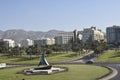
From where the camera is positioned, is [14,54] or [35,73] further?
[14,54]

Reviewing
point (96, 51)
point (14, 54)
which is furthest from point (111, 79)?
point (14, 54)

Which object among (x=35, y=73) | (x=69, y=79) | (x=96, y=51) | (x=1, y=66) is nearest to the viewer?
(x=69, y=79)

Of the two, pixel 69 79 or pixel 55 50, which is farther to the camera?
pixel 55 50

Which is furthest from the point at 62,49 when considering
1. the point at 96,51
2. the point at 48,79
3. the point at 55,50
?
the point at 48,79

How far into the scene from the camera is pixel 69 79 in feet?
188

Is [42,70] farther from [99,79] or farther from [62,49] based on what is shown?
[62,49]

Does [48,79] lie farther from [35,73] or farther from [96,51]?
[96,51]

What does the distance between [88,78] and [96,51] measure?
8837cm

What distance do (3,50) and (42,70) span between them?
130m

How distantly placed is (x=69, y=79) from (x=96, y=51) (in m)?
90.2

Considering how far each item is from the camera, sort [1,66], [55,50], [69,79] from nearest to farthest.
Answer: [69,79], [1,66], [55,50]

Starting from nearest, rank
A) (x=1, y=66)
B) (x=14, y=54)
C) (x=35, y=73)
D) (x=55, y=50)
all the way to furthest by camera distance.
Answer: (x=35, y=73) → (x=1, y=66) → (x=14, y=54) → (x=55, y=50)

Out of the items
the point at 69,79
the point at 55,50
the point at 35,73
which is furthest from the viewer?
the point at 55,50

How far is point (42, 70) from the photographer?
74125 millimetres
